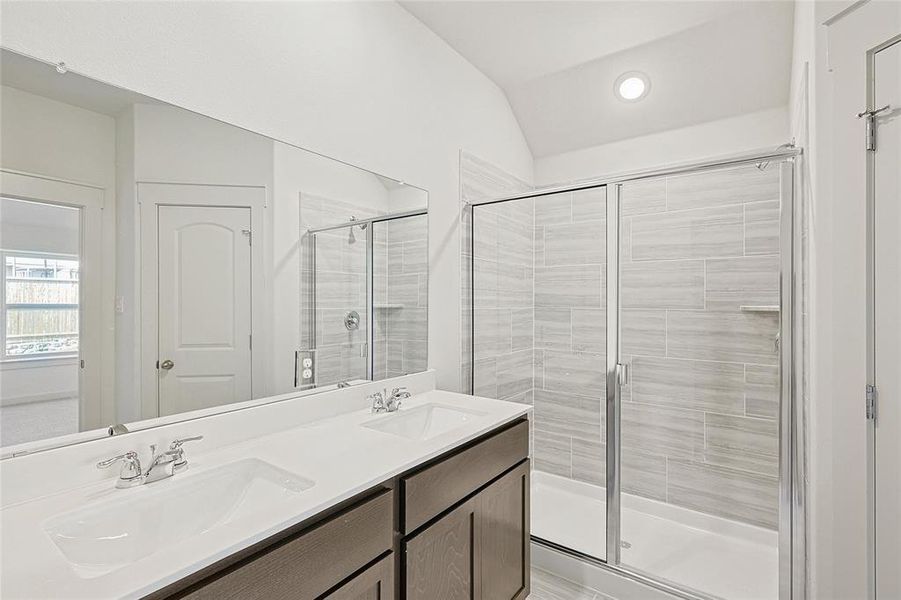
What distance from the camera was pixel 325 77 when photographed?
5.62ft

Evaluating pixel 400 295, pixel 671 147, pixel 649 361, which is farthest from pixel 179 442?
pixel 671 147

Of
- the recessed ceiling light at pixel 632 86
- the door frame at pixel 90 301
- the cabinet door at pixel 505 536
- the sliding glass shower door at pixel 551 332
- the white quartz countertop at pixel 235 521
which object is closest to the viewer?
the white quartz countertop at pixel 235 521

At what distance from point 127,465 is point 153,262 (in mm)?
546

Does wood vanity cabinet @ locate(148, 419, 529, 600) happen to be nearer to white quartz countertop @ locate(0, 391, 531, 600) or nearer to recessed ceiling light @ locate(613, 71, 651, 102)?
white quartz countertop @ locate(0, 391, 531, 600)

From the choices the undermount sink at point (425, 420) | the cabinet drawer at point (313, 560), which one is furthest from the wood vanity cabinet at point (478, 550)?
the undermount sink at point (425, 420)

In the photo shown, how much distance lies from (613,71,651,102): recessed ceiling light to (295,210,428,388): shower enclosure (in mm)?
1452

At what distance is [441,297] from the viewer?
231 centimetres

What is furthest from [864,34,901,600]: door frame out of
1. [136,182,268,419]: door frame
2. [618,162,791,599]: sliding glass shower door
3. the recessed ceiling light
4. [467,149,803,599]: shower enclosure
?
[136,182,268,419]: door frame

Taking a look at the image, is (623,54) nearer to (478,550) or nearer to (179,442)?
(478,550)

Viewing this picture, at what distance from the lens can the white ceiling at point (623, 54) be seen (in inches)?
83.4

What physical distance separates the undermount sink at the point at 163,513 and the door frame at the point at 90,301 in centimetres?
27

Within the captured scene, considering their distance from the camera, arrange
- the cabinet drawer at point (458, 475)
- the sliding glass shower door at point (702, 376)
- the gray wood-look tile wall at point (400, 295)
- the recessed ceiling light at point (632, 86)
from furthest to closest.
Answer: the recessed ceiling light at point (632, 86) < the sliding glass shower door at point (702, 376) < the gray wood-look tile wall at point (400, 295) < the cabinet drawer at point (458, 475)

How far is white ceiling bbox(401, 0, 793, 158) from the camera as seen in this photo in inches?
83.4

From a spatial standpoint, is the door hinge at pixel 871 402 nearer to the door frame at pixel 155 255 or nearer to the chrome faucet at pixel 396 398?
the chrome faucet at pixel 396 398
